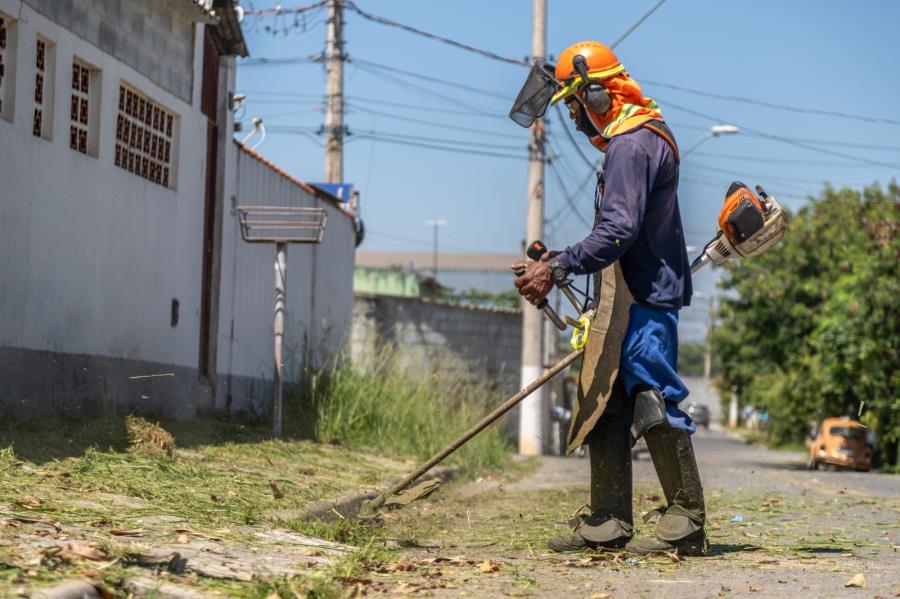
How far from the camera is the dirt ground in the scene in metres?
4.82

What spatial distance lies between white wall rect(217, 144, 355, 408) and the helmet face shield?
25.0ft

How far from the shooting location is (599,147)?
648cm

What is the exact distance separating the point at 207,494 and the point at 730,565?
2.99m

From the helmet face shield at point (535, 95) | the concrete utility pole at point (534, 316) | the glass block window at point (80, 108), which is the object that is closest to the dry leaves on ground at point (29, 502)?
the helmet face shield at point (535, 95)

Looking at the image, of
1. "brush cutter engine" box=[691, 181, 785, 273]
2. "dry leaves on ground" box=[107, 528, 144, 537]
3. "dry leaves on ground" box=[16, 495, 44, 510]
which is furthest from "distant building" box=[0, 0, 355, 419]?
"brush cutter engine" box=[691, 181, 785, 273]

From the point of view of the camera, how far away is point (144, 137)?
12.4 meters

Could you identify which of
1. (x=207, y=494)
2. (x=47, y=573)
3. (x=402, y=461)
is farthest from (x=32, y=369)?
(x=47, y=573)

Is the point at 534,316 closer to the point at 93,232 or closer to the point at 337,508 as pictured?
the point at 93,232

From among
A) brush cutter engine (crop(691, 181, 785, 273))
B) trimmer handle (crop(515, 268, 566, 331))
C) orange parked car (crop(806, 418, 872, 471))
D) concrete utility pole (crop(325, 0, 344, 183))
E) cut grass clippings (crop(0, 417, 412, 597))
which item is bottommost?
orange parked car (crop(806, 418, 872, 471))

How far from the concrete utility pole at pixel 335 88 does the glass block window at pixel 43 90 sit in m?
14.7

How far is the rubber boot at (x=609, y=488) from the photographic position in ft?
19.7

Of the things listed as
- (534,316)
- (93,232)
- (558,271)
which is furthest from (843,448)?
(558,271)

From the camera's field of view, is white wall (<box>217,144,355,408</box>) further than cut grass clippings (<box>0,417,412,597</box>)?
Yes

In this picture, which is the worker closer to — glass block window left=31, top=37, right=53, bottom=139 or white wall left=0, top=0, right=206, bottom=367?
white wall left=0, top=0, right=206, bottom=367
